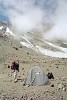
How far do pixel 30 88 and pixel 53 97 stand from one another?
3.60m

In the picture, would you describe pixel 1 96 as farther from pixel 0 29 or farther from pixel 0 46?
pixel 0 29

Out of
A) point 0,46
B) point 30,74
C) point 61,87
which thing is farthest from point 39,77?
point 0,46

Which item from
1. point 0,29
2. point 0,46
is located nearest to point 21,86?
point 0,46

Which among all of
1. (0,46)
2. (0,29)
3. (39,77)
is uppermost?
(0,29)

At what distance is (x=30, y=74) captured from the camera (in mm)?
29516

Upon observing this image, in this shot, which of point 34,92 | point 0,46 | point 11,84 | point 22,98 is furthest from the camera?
point 0,46

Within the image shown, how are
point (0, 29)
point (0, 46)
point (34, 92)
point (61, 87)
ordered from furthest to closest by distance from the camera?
point (0, 29), point (0, 46), point (61, 87), point (34, 92)

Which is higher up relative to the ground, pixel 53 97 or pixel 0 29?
pixel 0 29

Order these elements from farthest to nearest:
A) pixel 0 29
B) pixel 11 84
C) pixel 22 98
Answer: pixel 0 29 < pixel 11 84 < pixel 22 98

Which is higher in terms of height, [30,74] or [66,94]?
[30,74]

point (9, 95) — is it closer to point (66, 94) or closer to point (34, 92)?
point (34, 92)

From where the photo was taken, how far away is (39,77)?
96.2 ft

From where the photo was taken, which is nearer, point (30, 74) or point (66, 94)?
point (66, 94)

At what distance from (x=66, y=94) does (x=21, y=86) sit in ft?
15.2
